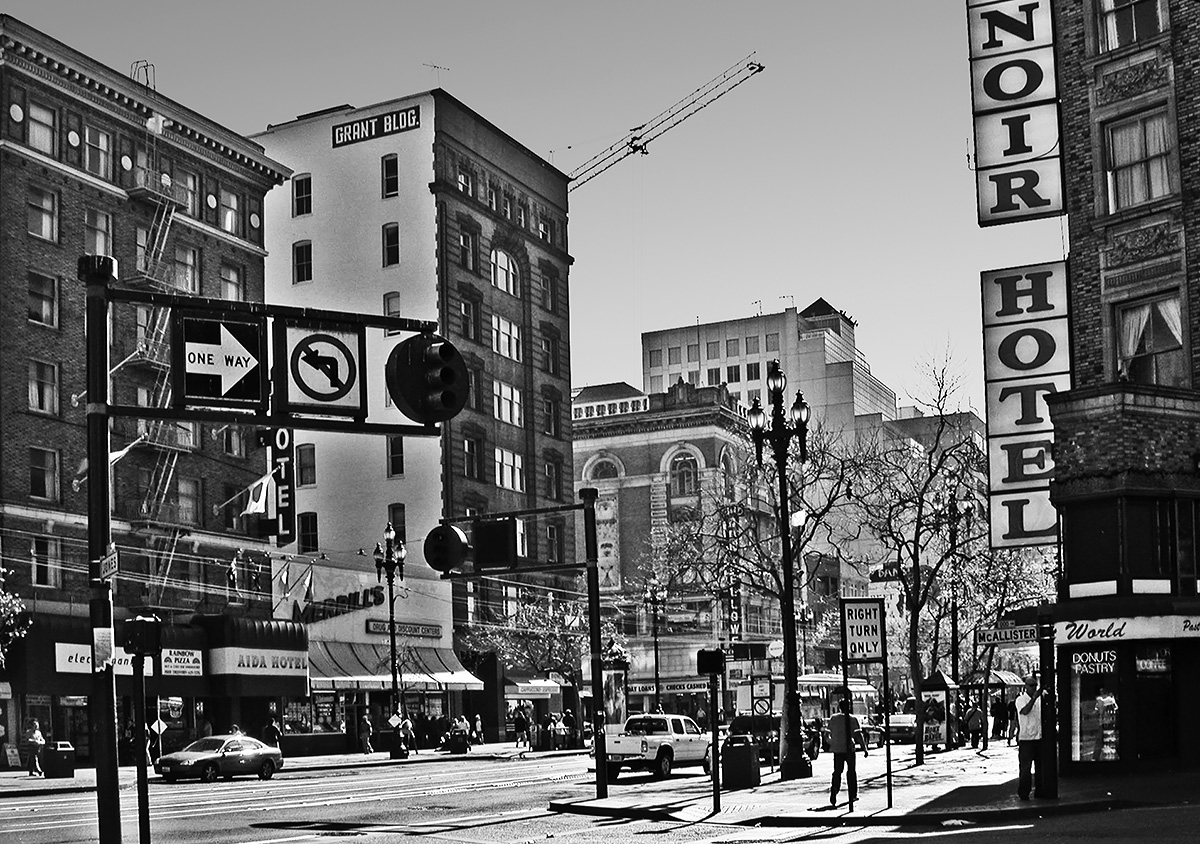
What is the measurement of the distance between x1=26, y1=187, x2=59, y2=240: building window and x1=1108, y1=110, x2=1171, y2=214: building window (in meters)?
37.5

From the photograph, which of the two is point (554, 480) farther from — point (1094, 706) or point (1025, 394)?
point (1094, 706)

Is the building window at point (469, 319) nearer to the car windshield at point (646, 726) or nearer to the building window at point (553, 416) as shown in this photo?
the building window at point (553, 416)

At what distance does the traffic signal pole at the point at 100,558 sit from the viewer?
1623 centimetres

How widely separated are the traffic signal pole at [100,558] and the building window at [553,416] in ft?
242

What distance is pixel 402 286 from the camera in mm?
82000

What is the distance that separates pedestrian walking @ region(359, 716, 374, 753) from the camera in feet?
220

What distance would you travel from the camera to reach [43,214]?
5703 cm

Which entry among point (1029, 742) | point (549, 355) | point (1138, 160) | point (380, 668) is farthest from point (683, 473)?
point (1029, 742)

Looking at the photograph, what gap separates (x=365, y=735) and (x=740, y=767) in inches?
1455

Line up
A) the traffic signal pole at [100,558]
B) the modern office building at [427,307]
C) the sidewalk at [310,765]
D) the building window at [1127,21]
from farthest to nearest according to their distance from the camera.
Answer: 1. the modern office building at [427,307]
2. the sidewalk at [310,765]
3. the building window at [1127,21]
4. the traffic signal pole at [100,558]

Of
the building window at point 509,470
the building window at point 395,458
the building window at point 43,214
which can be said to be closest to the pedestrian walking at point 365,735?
the building window at point 395,458

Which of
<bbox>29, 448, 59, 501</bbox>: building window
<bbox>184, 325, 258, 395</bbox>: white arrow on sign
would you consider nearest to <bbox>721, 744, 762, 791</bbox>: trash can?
<bbox>184, 325, 258, 395</bbox>: white arrow on sign

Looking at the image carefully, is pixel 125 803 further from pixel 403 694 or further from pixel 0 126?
pixel 403 694

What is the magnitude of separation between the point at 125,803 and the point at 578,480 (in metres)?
86.0
